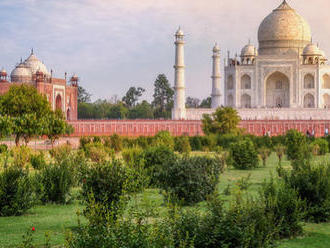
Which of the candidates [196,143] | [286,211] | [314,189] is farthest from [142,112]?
[286,211]

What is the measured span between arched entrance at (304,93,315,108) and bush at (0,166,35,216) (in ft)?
98.5

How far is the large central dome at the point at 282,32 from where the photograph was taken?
3694 cm

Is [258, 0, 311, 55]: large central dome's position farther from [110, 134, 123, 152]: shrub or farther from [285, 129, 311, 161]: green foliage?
[285, 129, 311, 161]: green foliage

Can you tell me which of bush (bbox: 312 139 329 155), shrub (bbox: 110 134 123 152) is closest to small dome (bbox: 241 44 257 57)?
bush (bbox: 312 139 329 155)

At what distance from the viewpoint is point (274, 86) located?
37.4 metres

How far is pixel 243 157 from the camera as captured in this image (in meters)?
14.6

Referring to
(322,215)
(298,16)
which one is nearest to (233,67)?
(298,16)

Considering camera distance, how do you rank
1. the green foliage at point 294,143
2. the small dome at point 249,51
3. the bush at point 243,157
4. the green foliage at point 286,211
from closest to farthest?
1. the green foliage at point 286,211
2. the bush at point 243,157
3. the green foliage at point 294,143
4. the small dome at point 249,51

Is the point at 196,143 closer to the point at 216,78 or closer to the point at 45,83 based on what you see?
the point at 216,78

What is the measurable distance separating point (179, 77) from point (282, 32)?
8.11 metres

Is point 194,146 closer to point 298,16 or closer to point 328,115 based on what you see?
point 328,115

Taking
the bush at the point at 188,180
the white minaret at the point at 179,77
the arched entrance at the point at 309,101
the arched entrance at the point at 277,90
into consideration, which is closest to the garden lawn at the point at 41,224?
the bush at the point at 188,180

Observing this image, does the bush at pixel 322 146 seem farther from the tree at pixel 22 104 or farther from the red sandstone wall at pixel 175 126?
the red sandstone wall at pixel 175 126

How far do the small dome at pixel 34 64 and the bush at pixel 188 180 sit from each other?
3349 centimetres
